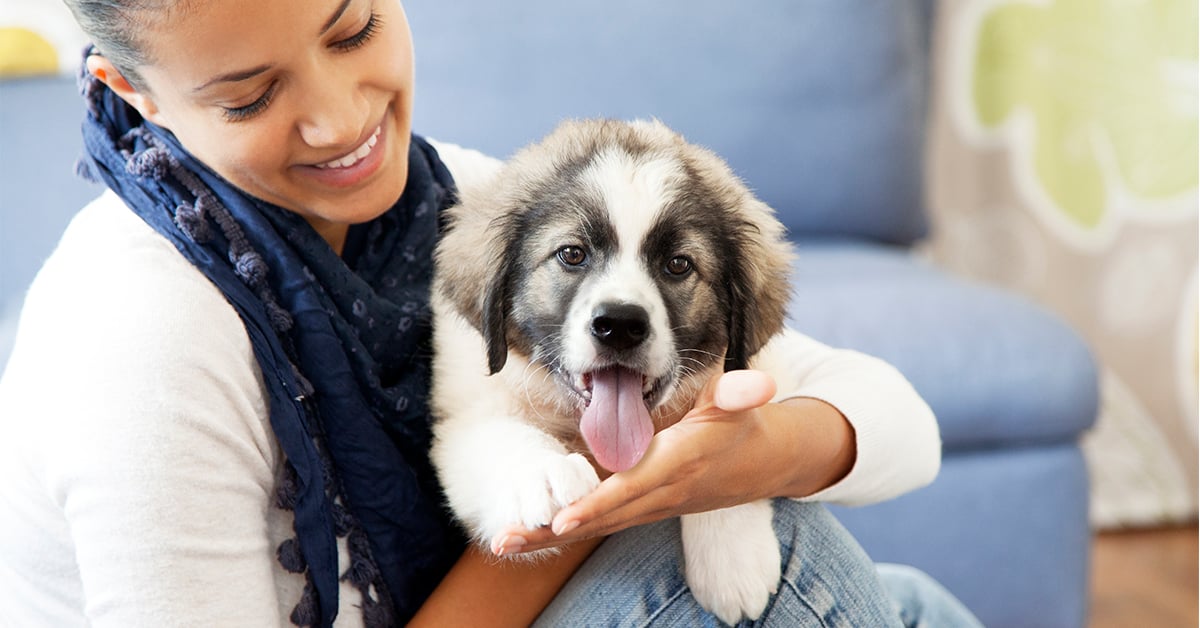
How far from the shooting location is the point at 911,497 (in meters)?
2.42

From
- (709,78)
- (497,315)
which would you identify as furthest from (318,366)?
(709,78)

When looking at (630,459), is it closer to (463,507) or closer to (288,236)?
(463,507)

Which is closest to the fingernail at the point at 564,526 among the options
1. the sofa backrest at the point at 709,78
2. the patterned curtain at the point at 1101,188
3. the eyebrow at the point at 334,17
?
the eyebrow at the point at 334,17

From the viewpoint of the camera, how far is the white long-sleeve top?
Answer: 3.74ft

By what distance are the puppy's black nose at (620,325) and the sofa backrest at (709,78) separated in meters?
1.65

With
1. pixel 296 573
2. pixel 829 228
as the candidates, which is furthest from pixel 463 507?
pixel 829 228

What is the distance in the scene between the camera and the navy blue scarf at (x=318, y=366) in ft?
4.30

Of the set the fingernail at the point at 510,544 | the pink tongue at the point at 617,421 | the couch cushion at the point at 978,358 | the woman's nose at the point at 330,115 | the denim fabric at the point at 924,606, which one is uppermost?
the woman's nose at the point at 330,115

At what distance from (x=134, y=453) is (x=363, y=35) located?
577mm

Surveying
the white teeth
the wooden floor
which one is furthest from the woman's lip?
the wooden floor

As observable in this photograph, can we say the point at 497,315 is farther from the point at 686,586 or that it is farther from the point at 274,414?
the point at 686,586

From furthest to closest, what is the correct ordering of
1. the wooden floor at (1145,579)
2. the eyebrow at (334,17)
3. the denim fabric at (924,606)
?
the wooden floor at (1145,579)
the denim fabric at (924,606)
the eyebrow at (334,17)

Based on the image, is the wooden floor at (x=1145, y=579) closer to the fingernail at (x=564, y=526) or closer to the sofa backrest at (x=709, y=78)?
the sofa backrest at (x=709, y=78)

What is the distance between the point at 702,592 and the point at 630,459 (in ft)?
0.64
